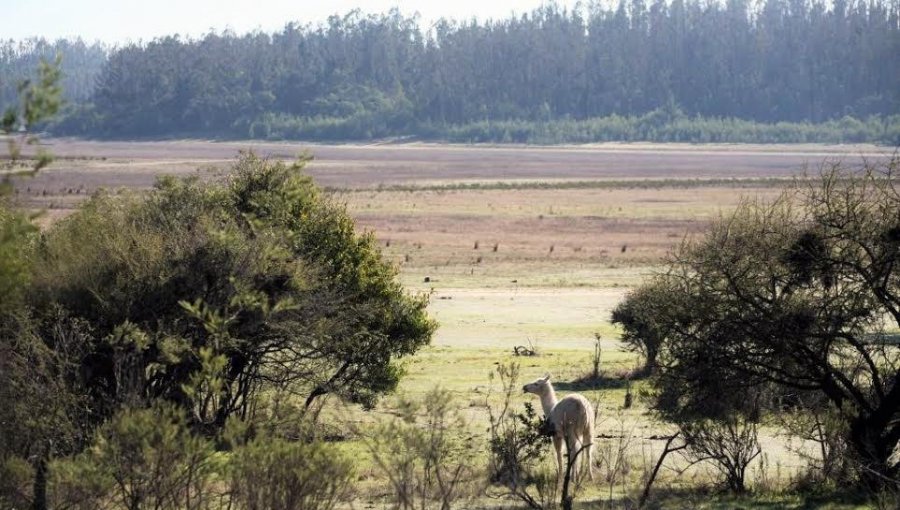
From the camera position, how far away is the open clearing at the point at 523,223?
29.0m

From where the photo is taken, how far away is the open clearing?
28984 mm

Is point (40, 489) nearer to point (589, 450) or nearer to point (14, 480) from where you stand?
point (14, 480)

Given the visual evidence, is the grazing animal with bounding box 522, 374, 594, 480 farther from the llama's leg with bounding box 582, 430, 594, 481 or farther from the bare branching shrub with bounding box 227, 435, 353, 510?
the bare branching shrub with bounding box 227, 435, 353, 510

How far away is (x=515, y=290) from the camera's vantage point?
44.7 m

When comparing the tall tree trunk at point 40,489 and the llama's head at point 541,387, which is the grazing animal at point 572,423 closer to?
the llama's head at point 541,387

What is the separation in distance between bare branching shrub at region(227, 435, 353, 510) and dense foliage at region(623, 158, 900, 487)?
6.36 meters

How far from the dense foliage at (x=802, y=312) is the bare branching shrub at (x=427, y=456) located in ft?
9.46

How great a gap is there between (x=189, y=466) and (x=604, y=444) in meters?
9.22

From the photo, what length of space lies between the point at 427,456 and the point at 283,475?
1236 mm

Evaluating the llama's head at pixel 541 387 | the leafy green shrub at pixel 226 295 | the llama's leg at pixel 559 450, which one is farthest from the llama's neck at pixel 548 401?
the leafy green shrub at pixel 226 295

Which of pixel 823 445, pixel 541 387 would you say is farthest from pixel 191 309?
pixel 823 445

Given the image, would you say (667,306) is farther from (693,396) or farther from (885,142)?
(885,142)

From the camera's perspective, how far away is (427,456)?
11695 millimetres

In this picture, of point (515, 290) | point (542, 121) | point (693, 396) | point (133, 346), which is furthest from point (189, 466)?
A: point (542, 121)
